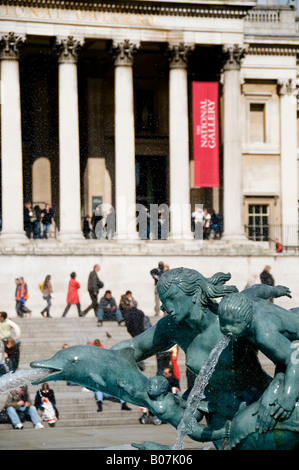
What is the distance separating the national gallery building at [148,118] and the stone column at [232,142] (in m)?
0.05

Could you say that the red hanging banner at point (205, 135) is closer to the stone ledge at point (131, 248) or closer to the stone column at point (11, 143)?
the stone ledge at point (131, 248)

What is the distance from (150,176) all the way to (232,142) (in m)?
4.77

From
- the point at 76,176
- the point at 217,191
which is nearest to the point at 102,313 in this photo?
the point at 76,176

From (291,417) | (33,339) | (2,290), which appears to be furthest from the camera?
(2,290)

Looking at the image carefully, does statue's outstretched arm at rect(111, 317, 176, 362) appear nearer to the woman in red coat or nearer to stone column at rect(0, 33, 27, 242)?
the woman in red coat

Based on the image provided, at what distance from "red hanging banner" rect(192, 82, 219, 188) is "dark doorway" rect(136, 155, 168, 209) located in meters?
3.67

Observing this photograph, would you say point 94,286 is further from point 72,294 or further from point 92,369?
point 92,369

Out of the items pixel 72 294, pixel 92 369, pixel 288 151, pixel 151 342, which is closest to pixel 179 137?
pixel 288 151

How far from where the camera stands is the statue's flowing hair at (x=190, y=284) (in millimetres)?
7730

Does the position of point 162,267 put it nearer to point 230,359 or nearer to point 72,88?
point 72,88

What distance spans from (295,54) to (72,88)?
12.0 meters

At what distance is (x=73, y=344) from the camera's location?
28.0 meters

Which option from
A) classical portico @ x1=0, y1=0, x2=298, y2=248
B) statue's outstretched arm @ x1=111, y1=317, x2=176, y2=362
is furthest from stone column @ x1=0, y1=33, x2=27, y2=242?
statue's outstretched arm @ x1=111, y1=317, x2=176, y2=362

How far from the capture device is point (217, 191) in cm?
4597
